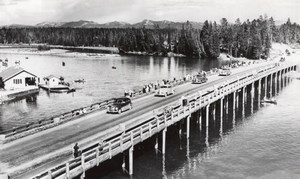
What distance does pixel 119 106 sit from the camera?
161 feet

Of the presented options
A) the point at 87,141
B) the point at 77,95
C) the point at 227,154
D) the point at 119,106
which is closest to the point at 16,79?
the point at 77,95

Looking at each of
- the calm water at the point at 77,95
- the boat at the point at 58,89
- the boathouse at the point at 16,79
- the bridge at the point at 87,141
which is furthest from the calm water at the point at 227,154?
the boathouse at the point at 16,79

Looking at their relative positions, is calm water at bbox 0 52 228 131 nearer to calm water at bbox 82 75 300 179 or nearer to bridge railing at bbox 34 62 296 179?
calm water at bbox 82 75 300 179

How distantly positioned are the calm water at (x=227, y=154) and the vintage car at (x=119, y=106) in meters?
5.37

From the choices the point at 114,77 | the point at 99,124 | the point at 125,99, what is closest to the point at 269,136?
the point at 125,99

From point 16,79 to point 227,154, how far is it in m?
62.2

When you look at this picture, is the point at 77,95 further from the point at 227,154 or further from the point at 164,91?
the point at 227,154

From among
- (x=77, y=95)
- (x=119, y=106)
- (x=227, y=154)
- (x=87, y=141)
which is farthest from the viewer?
(x=77, y=95)

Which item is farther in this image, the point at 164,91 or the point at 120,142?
the point at 164,91

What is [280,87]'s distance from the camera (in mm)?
102875

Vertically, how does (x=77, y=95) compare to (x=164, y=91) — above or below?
below

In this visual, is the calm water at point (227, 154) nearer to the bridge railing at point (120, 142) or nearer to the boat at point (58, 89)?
the bridge railing at point (120, 142)

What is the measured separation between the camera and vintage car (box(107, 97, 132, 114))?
48.8 m


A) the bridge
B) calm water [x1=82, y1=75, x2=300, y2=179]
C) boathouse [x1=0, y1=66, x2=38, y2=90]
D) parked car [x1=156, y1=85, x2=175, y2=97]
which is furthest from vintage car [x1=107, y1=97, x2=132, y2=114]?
boathouse [x1=0, y1=66, x2=38, y2=90]
